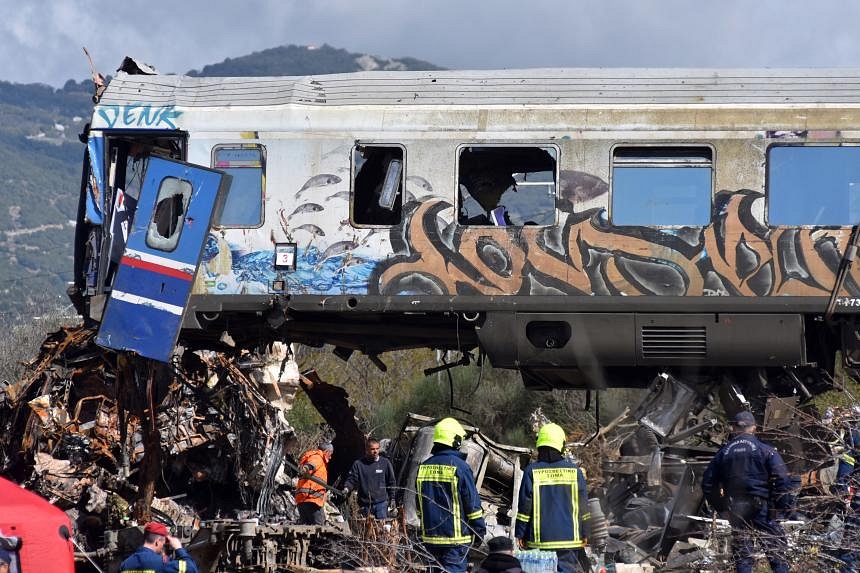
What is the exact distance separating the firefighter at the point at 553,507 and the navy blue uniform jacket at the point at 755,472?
1.38 m

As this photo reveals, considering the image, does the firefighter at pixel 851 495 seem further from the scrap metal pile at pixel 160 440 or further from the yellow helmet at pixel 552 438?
the scrap metal pile at pixel 160 440

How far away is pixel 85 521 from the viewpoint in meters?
15.2

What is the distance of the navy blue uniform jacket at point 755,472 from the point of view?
10.4 metres

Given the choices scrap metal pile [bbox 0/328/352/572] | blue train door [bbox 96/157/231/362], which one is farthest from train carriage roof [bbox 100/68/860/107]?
scrap metal pile [bbox 0/328/352/572]

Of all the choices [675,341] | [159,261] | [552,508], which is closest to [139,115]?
[159,261]

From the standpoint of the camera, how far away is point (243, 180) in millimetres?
13375

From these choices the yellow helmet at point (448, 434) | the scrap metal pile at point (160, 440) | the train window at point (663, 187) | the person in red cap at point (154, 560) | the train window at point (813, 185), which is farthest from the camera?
the scrap metal pile at point (160, 440)

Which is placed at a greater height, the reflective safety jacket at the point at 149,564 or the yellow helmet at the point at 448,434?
the yellow helmet at the point at 448,434

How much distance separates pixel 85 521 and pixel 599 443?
625cm

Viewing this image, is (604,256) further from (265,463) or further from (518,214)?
(265,463)

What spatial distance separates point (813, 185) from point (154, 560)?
7.11 m

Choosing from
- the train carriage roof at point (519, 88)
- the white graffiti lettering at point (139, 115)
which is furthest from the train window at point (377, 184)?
the white graffiti lettering at point (139, 115)

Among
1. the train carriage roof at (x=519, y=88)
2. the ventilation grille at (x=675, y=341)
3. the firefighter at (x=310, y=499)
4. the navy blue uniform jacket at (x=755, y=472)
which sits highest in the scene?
the train carriage roof at (x=519, y=88)

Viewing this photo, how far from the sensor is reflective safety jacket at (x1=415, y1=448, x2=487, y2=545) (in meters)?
10.2
